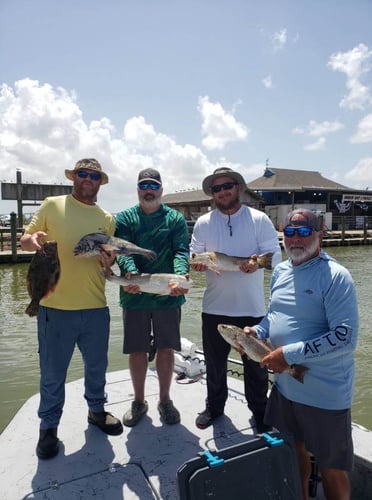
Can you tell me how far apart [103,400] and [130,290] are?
124cm

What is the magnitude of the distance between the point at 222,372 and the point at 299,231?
2.05 metres

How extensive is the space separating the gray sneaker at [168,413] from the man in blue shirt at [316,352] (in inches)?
57.7

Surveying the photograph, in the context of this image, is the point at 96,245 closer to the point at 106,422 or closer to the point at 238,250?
the point at 238,250

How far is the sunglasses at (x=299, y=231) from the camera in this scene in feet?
8.77

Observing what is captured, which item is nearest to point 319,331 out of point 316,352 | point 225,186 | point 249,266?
point 316,352

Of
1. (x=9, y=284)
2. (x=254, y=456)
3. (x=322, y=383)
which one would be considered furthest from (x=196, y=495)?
(x=9, y=284)

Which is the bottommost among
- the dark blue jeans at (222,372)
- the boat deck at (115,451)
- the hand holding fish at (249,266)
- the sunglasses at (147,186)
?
the boat deck at (115,451)

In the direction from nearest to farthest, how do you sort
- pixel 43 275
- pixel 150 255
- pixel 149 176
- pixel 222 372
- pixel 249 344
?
1. pixel 249 344
2. pixel 43 275
3. pixel 150 255
4. pixel 149 176
5. pixel 222 372

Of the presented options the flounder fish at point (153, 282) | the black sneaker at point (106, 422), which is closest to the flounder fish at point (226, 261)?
the flounder fish at point (153, 282)

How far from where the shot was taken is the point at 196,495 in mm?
2023

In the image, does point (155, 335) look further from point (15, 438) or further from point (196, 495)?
point (196, 495)

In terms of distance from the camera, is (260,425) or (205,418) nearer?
(260,425)

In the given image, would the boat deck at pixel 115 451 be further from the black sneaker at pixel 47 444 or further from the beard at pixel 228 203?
the beard at pixel 228 203

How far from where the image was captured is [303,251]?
2.70 metres
